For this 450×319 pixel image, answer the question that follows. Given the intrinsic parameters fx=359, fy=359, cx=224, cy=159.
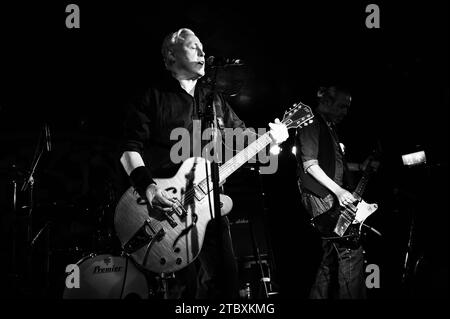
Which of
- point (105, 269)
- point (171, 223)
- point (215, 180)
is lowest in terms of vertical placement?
point (105, 269)

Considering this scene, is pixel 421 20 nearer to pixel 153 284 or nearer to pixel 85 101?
pixel 153 284

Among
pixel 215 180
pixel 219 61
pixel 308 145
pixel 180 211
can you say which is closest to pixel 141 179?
pixel 180 211

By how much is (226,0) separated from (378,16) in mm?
2008

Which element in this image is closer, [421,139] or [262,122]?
[421,139]

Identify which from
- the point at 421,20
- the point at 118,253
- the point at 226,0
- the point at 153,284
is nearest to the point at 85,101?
the point at 226,0

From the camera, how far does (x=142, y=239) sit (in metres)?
2.77

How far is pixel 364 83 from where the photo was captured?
5.51 metres

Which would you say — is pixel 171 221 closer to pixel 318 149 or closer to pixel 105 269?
pixel 105 269

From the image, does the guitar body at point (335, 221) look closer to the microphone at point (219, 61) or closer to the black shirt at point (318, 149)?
the black shirt at point (318, 149)

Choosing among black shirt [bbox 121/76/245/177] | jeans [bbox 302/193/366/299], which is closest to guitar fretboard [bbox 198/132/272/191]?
black shirt [bbox 121/76/245/177]

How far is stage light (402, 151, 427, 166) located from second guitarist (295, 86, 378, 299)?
1.61 metres

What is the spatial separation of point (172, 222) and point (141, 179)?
41 centimetres

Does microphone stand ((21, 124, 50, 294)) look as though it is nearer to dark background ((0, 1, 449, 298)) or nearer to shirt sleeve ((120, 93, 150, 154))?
dark background ((0, 1, 449, 298))

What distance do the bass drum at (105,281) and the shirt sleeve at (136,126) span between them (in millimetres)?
1181
